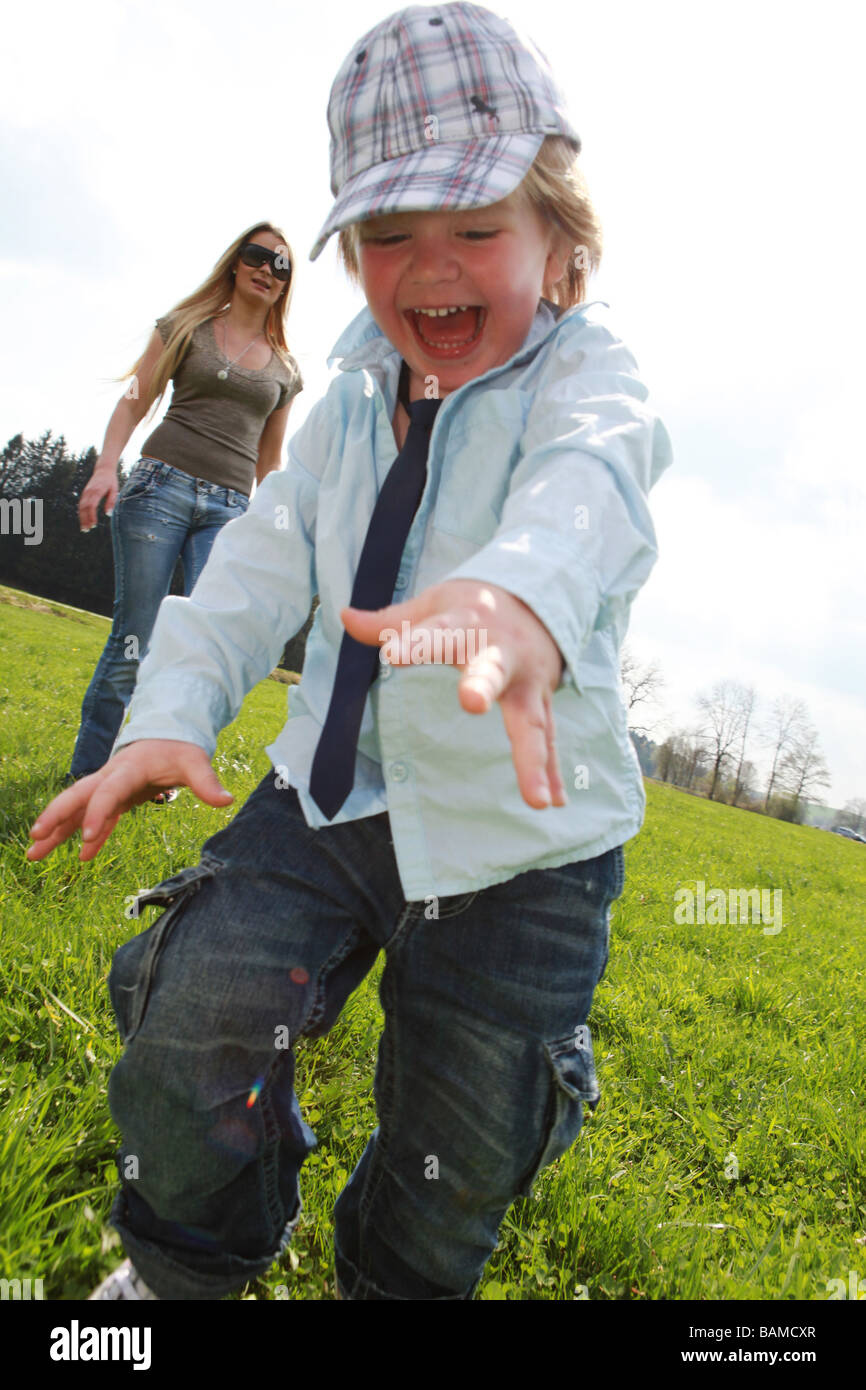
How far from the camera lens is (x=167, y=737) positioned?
1714 millimetres

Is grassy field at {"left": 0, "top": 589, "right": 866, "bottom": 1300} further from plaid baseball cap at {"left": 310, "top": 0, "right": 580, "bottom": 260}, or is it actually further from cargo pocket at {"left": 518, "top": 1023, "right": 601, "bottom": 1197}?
plaid baseball cap at {"left": 310, "top": 0, "right": 580, "bottom": 260}

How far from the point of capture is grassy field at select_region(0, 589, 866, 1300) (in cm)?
194

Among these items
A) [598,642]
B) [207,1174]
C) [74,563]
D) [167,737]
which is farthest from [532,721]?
[74,563]

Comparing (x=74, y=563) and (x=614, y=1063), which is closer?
(x=614, y=1063)

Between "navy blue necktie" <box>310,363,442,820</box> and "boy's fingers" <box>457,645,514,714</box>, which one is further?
"navy blue necktie" <box>310,363,442,820</box>

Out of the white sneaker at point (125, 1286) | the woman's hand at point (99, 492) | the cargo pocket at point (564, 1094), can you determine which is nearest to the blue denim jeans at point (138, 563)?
the woman's hand at point (99, 492)

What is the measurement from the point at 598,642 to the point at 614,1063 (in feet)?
6.96

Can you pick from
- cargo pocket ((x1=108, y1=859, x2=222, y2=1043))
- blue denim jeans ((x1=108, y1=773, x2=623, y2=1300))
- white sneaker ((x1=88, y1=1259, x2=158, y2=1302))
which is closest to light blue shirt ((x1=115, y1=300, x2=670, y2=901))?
blue denim jeans ((x1=108, y1=773, x2=623, y2=1300))

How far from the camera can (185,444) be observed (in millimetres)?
4352

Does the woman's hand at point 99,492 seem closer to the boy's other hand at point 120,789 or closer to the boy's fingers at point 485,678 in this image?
the boy's other hand at point 120,789

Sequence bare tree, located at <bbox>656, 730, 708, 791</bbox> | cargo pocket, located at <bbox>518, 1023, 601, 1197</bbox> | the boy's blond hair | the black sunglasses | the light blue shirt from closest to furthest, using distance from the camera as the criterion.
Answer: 1. the light blue shirt
2. cargo pocket, located at <bbox>518, 1023, 601, 1197</bbox>
3. the boy's blond hair
4. the black sunglasses
5. bare tree, located at <bbox>656, 730, 708, 791</bbox>

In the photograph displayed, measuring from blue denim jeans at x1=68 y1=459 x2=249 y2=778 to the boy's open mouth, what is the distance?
2.58 meters
